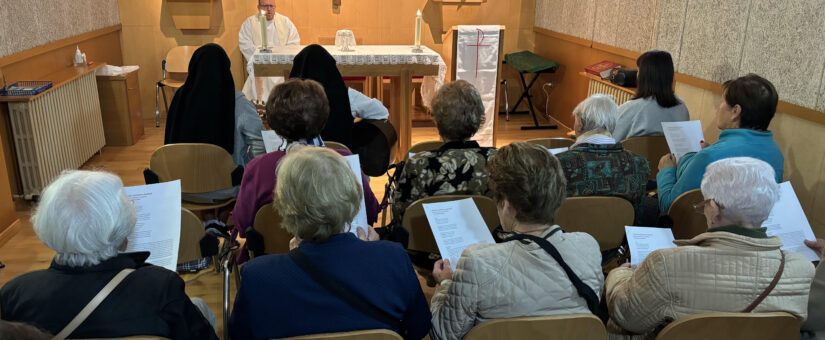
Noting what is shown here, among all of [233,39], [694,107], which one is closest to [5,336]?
[694,107]

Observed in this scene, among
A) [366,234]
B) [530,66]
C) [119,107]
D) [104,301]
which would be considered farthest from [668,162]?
[119,107]

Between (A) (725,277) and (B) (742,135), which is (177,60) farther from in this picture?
(A) (725,277)

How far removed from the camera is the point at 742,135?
278 cm

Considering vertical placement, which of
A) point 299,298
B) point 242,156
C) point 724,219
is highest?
point 724,219

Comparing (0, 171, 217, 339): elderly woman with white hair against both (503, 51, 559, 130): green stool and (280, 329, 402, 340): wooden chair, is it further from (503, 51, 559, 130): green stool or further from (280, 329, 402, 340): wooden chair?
(503, 51, 559, 130): green stool

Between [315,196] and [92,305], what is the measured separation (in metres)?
0.59

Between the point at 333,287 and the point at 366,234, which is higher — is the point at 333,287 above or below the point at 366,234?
above

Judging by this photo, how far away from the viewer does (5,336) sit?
0.98 metres

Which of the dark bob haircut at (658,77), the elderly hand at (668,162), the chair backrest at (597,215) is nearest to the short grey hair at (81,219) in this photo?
the chair backrest at (597,215)

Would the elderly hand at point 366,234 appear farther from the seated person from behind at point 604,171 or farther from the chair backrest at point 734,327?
the chair backrest at point 734,327

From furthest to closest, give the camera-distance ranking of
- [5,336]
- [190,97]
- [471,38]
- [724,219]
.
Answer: [471,38]
[190,97]
[724,219]
[5,336]

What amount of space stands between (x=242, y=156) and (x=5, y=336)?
274 cm

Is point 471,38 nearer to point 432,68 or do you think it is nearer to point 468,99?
point 432,68

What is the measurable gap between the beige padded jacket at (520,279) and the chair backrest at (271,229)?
39.1 inches
